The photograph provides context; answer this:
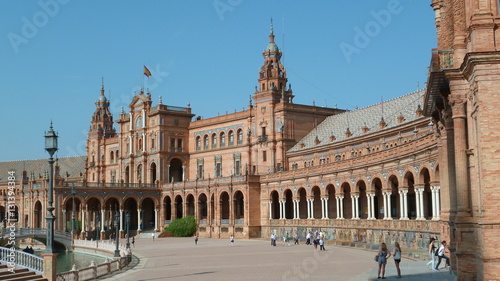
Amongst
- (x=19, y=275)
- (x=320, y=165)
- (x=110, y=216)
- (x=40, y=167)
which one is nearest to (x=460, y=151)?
(x=19, y=275)

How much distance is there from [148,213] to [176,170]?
797 centimetres

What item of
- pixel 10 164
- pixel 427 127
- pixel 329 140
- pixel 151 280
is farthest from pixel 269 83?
pixel 10 164

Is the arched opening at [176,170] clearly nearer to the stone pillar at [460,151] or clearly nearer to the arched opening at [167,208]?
the arched opening at [167,208]

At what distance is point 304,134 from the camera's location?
281 ft

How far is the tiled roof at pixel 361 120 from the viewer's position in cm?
6488

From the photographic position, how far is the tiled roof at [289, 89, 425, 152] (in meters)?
64.9

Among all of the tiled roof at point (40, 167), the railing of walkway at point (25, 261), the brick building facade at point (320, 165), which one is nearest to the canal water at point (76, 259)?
the brick building facade at point (320, 165)

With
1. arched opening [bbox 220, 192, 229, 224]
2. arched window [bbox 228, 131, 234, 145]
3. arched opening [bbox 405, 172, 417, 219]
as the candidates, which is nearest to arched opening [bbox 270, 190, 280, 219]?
arched opening [bbox 220, 192, 229, 224]

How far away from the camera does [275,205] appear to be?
272ft

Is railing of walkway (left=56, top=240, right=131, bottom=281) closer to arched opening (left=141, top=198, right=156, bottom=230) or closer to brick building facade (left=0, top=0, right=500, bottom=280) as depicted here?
brick building facade (left=0, top=0, right=500, bottom=280)

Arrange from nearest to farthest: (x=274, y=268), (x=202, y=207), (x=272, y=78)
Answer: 1. (x=274, y=268)
2. (x=272, y=78)
3. (x=202, y=207)

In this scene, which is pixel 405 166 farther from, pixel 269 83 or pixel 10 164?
pixel 10 164

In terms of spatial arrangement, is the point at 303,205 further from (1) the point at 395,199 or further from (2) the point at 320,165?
(1) the point at 395,199

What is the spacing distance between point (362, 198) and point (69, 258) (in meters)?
30.0
